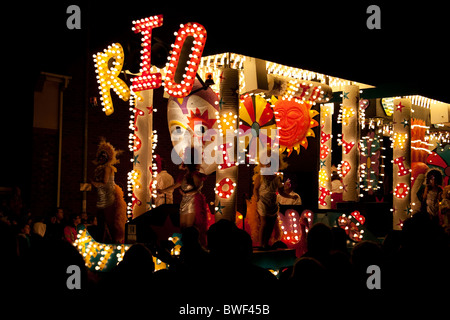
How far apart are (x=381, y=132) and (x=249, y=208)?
38.6 ft

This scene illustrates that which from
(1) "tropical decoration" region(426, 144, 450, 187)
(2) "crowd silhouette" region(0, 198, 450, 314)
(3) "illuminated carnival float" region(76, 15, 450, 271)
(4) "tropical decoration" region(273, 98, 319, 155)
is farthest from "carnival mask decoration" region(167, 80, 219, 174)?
(1) "tropical decoration" region(426, 144, 450, 187)

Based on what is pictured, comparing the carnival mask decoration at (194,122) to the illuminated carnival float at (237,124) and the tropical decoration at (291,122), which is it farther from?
the tropical decoration at (291,122)

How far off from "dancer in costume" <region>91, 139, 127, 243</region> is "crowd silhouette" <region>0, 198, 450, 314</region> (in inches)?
252

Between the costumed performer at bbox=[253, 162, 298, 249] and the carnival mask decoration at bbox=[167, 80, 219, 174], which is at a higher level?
the carnival mask decoration at bbox=[167, 80, 219, 174]

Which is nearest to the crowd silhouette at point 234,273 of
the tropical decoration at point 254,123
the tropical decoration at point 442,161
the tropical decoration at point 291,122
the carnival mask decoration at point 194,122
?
the carnival mask decoration at point 194,122

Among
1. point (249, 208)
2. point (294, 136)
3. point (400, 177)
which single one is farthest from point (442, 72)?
point (249, 208)

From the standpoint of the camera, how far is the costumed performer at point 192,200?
1035 cm

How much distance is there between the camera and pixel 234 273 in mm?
3236

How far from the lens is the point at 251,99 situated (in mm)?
13539

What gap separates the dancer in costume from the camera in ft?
35.0

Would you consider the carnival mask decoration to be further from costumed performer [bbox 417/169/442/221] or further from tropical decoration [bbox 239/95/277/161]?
costumed performer [bbox 417/169/442/221]

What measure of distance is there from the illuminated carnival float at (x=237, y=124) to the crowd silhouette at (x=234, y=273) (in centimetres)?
503

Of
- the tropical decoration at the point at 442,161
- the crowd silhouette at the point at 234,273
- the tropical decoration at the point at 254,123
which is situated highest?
the tropical decoration at the point at 254,123

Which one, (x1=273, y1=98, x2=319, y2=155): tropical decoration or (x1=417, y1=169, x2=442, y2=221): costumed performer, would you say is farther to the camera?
(x1=417, y1=169, x2=442, y2=221): costumed performer
